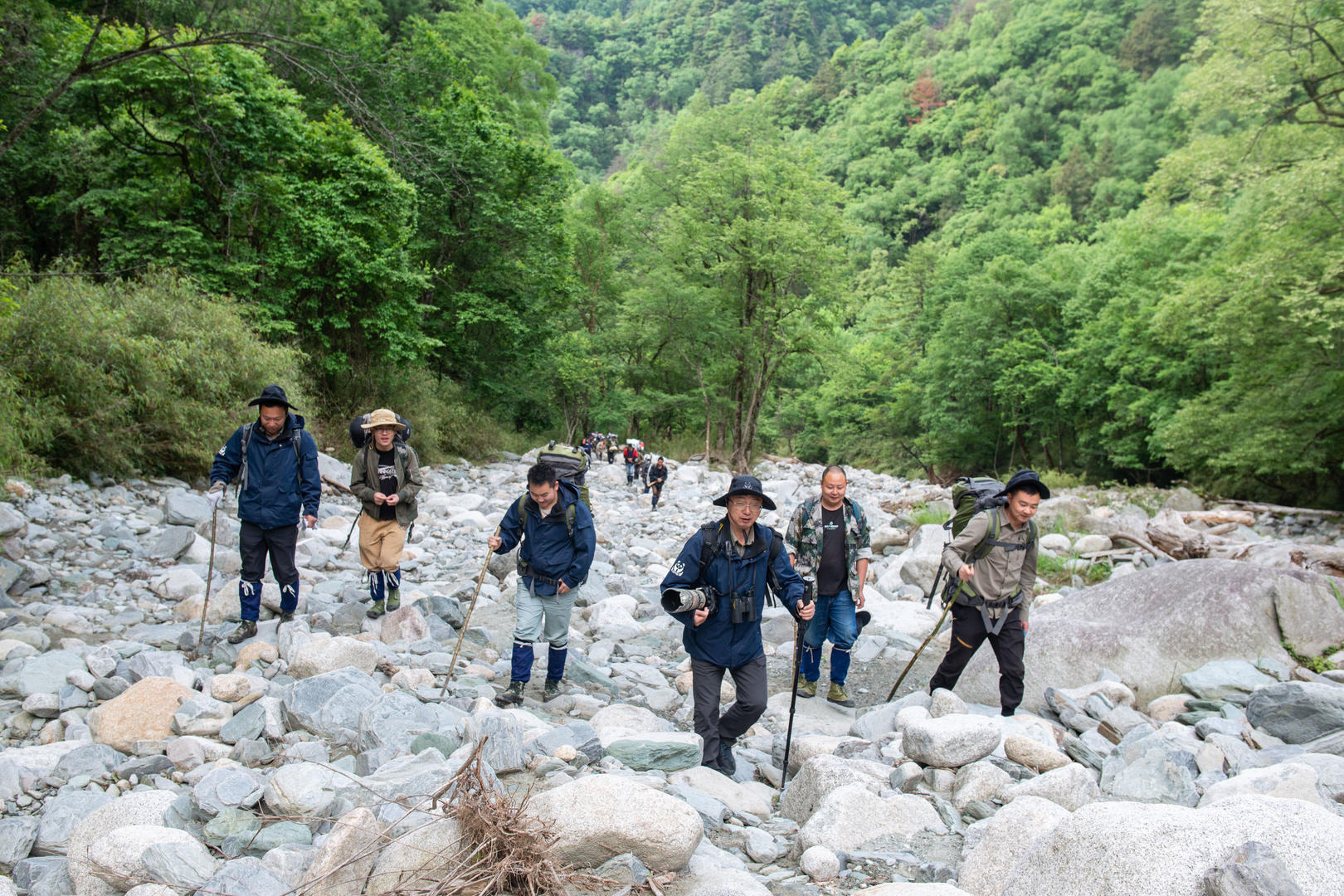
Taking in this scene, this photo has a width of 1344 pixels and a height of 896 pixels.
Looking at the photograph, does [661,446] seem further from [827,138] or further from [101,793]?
[827,138]

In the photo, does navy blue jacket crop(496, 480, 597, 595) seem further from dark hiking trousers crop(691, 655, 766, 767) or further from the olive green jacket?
the olive green jacket

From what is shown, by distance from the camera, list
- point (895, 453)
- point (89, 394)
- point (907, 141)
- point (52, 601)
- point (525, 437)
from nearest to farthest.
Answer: point (52, 601) → point (89, 394) → point (525, 437) → point (895, 453) → point (907, 141)

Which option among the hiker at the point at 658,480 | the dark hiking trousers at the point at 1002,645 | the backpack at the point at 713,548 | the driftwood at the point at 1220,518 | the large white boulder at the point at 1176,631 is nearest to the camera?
the backpack at the point at 713,548

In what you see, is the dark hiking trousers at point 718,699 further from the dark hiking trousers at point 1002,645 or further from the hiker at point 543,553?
the dark hiking trousers at point 1002,645

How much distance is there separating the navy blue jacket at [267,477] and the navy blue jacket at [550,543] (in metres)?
2.01

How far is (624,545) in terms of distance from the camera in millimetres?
12461

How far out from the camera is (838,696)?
636 centimetres

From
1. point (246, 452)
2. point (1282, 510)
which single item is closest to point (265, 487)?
point (246, 452)

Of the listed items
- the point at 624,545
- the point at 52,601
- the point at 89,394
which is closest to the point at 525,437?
A: the point at 624,545

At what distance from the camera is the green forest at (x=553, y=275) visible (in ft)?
34.5

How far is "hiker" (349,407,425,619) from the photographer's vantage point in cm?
687

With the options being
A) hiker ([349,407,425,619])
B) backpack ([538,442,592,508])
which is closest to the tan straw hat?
hiker ([349,407,425,619])

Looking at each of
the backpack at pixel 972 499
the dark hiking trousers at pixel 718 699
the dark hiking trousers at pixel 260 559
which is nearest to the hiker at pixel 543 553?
the dark hiking trousers at pixel 718 699

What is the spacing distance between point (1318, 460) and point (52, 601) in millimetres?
23236
